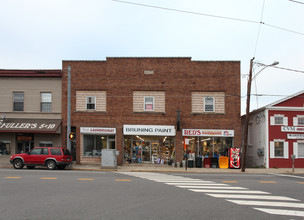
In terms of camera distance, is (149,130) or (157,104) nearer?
(149,130)

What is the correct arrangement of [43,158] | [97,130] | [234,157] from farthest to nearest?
[97,130] → [234,157] → [43,158]

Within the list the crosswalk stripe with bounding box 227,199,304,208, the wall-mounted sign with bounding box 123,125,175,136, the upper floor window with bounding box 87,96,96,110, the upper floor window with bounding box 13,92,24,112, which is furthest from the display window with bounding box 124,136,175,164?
the crosswalk stripe with bounding box 227,199,304,208

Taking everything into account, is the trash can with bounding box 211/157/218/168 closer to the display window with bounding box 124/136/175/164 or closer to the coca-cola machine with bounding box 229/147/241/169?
the coca-cola machine with bounding box 229/147/241/169

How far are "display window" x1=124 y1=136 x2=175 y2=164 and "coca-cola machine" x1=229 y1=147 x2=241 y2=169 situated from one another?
474 cm

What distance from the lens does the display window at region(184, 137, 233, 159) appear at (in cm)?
2364

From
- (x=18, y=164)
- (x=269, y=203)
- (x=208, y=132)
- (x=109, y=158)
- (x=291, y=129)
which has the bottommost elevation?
(x=18, y=164)

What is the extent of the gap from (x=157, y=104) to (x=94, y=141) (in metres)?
6.17

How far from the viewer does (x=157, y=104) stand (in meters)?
23.7

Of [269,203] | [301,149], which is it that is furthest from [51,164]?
[301,149]

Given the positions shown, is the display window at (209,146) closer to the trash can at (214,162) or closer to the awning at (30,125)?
the trash can at (214,162)

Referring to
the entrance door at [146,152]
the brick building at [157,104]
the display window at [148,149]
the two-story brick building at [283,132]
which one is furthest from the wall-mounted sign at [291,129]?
the entrance door at [146,152]

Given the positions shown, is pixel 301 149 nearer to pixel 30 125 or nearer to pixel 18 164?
pixel 18 164

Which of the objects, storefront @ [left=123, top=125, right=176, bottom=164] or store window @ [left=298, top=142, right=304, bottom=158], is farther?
storefront @ [left=123, top=125, right=176, bottom=164]

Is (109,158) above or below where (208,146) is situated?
below
